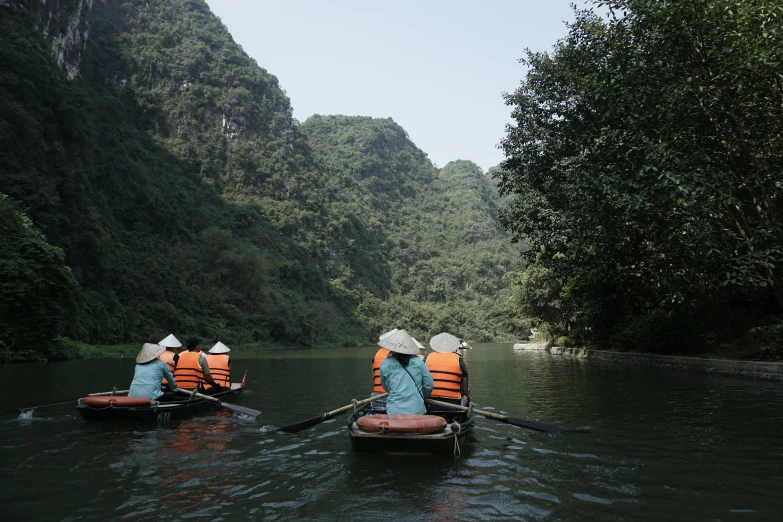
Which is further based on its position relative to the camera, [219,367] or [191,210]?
[191,210]

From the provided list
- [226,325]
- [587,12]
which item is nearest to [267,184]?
[226,325]

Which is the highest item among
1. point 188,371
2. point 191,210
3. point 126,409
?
point 191,210

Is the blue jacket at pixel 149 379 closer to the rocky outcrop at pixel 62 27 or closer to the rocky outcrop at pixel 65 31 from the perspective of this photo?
the rocky outcrop at pixel 62 27

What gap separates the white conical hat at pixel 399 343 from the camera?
7.40 m

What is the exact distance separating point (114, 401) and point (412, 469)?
5.64 meters

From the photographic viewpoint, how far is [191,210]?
77.2m

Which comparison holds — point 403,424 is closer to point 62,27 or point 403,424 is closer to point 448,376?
point 448,376

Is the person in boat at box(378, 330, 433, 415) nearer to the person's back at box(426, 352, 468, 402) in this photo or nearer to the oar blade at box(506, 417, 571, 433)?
the person's back at box(426, 352, 468, 402)

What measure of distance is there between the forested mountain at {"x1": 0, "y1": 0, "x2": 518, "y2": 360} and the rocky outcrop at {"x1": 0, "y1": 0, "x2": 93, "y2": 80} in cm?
26

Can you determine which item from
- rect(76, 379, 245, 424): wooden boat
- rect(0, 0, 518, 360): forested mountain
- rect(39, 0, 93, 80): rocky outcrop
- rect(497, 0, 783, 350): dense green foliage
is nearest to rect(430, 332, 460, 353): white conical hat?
rect(76, 379, 245, 424): wooden boat

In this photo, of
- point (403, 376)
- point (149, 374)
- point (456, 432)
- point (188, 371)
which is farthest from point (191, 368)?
point (456, 432)

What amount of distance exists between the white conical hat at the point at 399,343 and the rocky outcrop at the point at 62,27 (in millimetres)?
56940

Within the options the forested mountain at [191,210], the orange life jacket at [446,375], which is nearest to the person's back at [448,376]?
the orange life jacket at [446,375]

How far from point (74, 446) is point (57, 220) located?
128 feet
